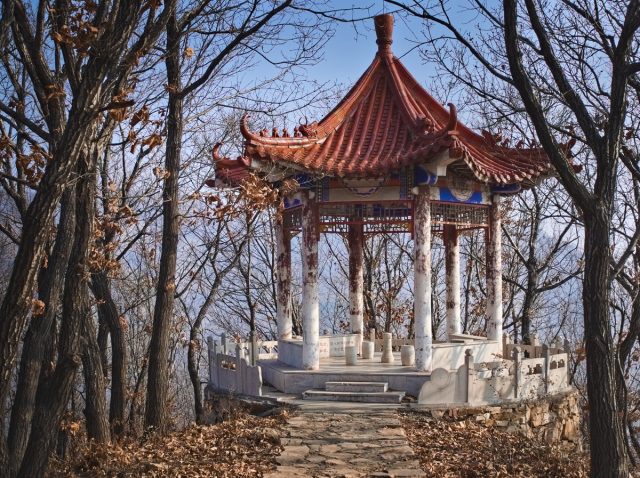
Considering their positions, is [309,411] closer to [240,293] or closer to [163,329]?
[163,329]

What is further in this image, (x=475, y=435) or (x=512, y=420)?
(x=512, y=420)

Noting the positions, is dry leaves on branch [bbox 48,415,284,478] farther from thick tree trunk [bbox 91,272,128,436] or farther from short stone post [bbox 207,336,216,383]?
short stone post [bbox 207,336,216,383]

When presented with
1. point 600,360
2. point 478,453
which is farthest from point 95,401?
point 600,360

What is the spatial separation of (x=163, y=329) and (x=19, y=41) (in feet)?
15.8

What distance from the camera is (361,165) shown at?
11.8 m

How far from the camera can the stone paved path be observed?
24.6ft

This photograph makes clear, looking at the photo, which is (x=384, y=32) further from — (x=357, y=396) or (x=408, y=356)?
(x=357, y=396)

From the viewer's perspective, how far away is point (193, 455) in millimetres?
8172

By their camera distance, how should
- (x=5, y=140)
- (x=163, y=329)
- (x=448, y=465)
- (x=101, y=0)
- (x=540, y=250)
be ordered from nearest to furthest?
(x=101, y=0)
(x=5, y=140)
(x=448, y=465)
(x=163, y=329)
(x=540, y=250)

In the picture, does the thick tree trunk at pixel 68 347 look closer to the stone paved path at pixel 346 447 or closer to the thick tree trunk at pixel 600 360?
the stone paved path at pixel 346 447

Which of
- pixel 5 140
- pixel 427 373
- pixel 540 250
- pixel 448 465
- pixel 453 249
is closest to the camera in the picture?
pixel 5 140

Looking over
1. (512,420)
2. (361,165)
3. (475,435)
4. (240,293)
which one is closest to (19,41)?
(361,165)

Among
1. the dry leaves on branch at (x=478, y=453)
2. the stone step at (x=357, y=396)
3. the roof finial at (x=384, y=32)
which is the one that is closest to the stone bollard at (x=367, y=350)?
the stone step at (x=357, y=396)

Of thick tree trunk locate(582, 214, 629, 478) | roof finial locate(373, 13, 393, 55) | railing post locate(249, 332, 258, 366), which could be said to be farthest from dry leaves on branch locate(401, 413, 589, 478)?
roof finial locate(373, 13, 393, 55)
